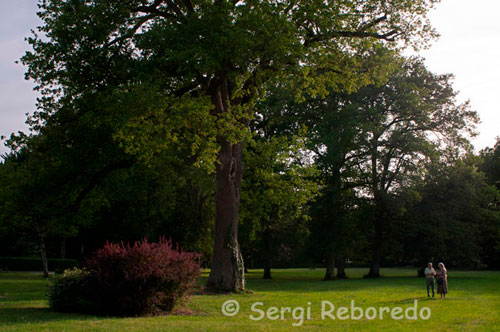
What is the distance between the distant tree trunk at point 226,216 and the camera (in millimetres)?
22141

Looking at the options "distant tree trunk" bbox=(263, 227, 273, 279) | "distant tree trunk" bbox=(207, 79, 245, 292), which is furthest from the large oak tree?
"distant tree trunk" bbox=(263, 227, 273, 279)

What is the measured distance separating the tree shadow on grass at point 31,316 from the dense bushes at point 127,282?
54 centimetres

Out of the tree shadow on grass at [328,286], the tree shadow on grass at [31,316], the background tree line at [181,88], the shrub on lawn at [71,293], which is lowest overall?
the tree shadow on grass at [328,286]

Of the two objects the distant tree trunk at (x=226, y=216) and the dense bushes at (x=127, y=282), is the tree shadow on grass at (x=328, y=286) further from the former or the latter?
the dense bushes at (x=127, y=282)

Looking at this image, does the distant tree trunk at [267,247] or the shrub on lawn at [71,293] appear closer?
the shrub on lawn at [71,293]

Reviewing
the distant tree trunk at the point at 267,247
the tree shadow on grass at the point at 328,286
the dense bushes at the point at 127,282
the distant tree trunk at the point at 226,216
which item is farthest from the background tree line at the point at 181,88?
the distant tree trunk at the point at 267,247

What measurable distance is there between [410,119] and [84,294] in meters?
34.3

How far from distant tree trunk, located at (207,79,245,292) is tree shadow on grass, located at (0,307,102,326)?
342 inches

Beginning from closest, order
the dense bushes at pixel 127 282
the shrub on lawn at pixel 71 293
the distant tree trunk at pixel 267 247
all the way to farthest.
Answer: the dense bushes at pixel 127 282, the shrub on lawn at pixel 71 293, the distant tree trunk at pixel 267 247

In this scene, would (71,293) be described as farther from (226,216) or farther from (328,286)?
(328,286)

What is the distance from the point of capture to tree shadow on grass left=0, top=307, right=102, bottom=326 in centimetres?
1219

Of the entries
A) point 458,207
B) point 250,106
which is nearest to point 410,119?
point 458,207

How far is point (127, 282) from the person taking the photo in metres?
13.9

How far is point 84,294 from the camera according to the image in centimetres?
1449
